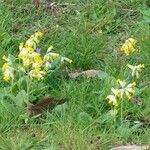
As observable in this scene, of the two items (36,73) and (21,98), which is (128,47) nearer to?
(36,73)

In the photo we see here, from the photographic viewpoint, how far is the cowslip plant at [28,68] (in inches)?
126

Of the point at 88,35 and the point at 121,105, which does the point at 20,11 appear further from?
the point at 121,105

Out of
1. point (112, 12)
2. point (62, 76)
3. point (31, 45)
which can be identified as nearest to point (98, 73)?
point (62, 76)

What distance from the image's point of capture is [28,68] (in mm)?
3348

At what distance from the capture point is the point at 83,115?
126 inches

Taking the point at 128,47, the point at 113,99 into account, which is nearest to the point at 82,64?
the point at 128,47

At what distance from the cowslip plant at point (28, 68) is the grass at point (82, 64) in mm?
96

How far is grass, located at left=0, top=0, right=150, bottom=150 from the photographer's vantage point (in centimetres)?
308

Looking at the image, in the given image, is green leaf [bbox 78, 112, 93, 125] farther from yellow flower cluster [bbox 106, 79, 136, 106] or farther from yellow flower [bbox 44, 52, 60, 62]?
yellow flower [bbox 44, 52, 60, 62]

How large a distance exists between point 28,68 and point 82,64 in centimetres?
55

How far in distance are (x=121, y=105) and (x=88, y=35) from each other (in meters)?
0.98

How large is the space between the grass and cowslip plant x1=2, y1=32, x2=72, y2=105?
10 centimetres

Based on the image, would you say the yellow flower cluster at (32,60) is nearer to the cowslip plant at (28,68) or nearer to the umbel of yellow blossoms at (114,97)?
the cowslip plant at (28,68)

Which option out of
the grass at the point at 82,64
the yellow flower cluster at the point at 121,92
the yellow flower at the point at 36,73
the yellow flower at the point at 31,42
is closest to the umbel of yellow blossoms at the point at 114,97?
the yellow flower cluster at the point at 121,92
